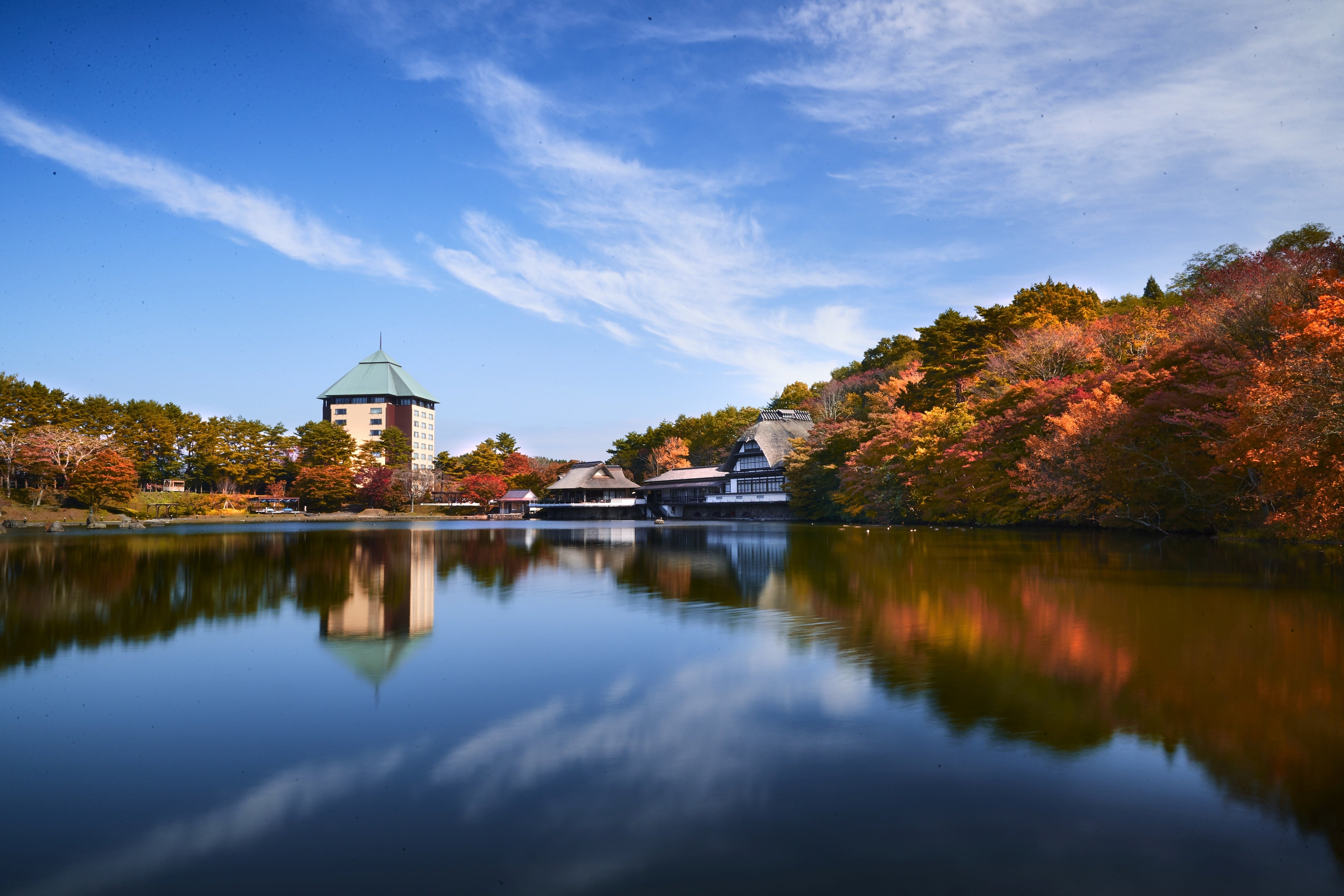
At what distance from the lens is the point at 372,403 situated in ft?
311

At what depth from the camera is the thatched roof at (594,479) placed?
5834 cm

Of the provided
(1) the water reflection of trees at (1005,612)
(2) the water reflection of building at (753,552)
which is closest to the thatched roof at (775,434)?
(2) the water reflection of building at (753,552)

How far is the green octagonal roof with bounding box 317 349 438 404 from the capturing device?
9469 centimetres

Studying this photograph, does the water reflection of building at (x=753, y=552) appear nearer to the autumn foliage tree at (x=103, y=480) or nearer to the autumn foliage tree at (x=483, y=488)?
the autumn foliage tree at (x=483, y=488)

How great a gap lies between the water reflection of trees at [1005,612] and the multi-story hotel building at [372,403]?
241 ft

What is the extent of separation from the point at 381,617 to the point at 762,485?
43544 millimetres

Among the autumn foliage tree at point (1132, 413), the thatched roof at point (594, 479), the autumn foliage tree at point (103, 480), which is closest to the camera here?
the autumn foliage tree at point (1132, 413)

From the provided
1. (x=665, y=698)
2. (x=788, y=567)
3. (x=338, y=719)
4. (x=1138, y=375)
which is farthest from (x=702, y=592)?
(x=1138, y=375)

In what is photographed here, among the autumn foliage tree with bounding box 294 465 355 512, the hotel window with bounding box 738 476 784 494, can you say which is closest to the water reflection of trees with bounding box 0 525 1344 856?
the hotel window with bounding box 738 476 784 494

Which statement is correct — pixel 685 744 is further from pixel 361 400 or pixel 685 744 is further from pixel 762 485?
pixel 361 400

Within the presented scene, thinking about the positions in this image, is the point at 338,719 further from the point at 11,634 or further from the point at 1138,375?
the point at 1138,375

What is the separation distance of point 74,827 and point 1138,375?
2488 cm

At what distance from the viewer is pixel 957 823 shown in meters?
3.92

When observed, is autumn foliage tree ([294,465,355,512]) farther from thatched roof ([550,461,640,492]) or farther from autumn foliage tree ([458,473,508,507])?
thatched roof ([550,461,640,492])
